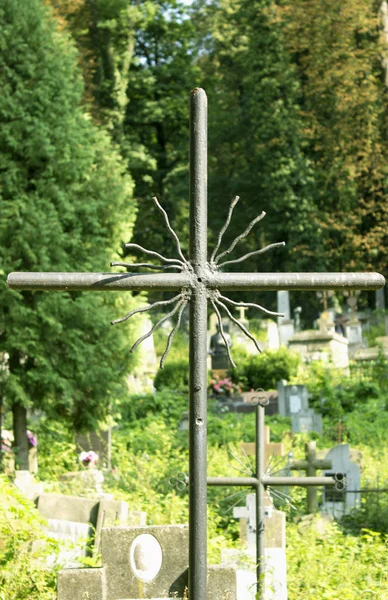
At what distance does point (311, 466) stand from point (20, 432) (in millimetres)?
3513

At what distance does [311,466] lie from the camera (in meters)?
8.57

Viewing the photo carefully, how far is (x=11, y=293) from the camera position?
9859 mm

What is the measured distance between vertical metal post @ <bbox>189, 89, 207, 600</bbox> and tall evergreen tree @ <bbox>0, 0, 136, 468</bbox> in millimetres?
7405

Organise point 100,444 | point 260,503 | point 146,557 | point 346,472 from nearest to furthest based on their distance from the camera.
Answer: point 146,557 < point 260,503 < point 346,472 < point 100,444

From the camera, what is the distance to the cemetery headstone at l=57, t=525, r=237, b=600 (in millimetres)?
3396

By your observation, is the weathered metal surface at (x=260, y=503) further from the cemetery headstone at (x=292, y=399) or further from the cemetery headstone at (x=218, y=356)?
the cemetery headstone at (x=218, y=356)

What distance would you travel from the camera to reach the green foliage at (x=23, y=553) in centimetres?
470

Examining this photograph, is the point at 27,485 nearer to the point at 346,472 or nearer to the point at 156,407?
the point at 346,472

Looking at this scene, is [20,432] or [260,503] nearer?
[260,503]

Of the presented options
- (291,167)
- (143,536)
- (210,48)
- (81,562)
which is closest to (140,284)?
(143,536)

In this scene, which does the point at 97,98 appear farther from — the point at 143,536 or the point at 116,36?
the point at 143,536

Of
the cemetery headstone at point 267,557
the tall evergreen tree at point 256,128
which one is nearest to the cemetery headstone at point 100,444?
the cemetery headstone at point 267,557

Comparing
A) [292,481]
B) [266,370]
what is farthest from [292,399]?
[292,481]

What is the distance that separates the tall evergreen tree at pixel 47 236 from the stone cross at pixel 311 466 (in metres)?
2.53
